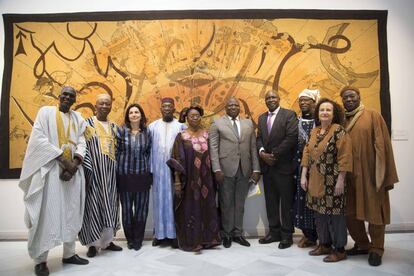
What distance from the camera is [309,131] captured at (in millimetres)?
3355

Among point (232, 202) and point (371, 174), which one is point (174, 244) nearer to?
point (232, 202)

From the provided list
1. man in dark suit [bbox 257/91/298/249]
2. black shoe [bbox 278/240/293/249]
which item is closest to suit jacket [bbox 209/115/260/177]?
man in dark suit [bbox 257/91/298/249]

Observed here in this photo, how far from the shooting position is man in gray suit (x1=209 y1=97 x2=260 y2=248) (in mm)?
3414

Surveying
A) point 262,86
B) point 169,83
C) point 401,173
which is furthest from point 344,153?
point 169,83

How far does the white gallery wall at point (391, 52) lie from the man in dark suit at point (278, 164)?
0.43m

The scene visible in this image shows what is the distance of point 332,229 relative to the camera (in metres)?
2.95

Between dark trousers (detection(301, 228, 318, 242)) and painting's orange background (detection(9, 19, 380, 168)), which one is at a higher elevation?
painting's orange background (detection(9, 19, 380, 168))

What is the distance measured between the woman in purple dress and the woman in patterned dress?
978 millimetres

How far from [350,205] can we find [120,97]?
112 inches

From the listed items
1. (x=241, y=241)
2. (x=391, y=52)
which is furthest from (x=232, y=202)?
(x=391, y=52)

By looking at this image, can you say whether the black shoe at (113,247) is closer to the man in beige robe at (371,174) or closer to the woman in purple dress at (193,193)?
the woman in purple dress at (193,193)

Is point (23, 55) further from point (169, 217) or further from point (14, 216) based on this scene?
point (169, 217)

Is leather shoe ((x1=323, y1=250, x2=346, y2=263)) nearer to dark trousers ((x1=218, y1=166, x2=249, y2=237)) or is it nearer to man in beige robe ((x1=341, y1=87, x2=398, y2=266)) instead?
man in beige robe ((x1=341, y1=87, x2=398, y2=266))

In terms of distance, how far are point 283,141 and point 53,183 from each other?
225 centimetres
